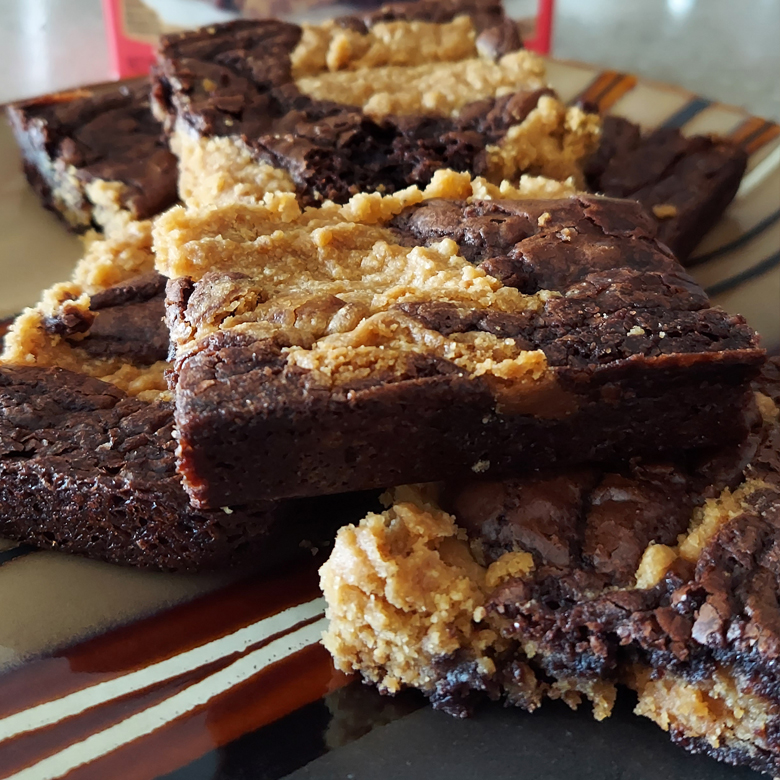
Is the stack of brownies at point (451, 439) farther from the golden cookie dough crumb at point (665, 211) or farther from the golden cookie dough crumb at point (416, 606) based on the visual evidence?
the golden cookie dough crumb at point (665, 211)

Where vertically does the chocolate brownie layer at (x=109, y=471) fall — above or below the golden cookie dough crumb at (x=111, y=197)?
below

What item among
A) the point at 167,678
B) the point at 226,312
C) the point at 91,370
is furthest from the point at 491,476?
the point at 91,370

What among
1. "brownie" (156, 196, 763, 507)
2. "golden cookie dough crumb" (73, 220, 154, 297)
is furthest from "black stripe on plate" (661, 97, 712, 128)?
"golden cookie dough crumb" (73, 220, 154, 297)

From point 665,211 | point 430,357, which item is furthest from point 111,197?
point 665,211

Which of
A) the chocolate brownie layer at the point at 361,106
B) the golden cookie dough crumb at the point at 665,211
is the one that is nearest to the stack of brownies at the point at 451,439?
the chocolate brownie layer at the point at 361,106

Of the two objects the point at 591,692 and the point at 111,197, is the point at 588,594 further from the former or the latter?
the point at 111,197

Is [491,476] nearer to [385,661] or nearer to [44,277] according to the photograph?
[385,661]
